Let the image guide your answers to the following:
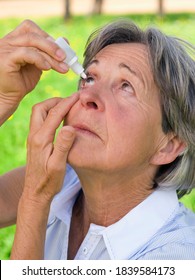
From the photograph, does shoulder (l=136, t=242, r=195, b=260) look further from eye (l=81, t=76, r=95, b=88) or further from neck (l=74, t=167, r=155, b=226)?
eye (l=81, t=76, r=95, b=88)

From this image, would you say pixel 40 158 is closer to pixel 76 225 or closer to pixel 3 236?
pixel 76 225

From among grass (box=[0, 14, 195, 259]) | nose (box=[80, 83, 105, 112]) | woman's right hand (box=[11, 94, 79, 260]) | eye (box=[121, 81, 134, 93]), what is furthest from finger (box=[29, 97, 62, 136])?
grass (box=[0, 14, 195, 259])

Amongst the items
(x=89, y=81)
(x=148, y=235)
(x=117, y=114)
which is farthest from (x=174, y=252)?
(x=89, y=81)

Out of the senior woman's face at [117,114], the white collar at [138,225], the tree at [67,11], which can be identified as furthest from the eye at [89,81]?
the tree at [67,11]

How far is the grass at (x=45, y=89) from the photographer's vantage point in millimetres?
4809

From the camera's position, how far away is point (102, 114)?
2875 millimetres

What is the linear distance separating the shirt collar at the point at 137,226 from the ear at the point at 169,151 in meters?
0.16

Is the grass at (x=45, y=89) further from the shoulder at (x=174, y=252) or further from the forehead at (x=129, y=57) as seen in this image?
the shoulder at (x=174, y=252)

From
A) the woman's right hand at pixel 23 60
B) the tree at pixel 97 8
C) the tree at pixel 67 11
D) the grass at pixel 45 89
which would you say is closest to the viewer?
the woman's right hand at pixel 23 60

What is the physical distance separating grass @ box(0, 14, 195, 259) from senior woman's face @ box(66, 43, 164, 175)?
31 cm

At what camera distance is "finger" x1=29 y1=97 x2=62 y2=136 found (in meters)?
2.88

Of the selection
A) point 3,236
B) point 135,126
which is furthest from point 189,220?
point 3,236

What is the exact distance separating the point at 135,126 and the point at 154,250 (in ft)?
1.69
